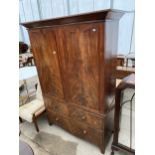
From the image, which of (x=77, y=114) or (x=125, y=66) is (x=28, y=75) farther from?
(x=125, y=66)

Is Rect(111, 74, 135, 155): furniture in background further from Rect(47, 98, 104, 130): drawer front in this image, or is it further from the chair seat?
the chair seat

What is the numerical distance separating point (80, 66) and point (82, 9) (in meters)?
3.13

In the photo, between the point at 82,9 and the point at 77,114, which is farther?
the point at 82,9

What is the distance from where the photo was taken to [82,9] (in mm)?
4301

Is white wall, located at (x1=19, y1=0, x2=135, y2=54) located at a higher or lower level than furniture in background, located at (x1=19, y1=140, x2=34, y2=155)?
higher

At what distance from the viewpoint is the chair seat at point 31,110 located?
2471 mm

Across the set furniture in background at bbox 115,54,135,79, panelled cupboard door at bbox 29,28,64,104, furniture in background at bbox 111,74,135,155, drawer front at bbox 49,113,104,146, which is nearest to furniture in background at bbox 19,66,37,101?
panelled cupboard door at bbox 29,28,64,104

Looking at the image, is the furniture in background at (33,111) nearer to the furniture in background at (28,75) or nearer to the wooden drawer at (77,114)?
the wooden drawer at (77,114)

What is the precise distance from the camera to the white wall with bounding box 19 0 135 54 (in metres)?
3.77

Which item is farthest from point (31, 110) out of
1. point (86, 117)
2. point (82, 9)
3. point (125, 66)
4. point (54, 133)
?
point (82, 9)

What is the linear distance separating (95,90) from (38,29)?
1.01m

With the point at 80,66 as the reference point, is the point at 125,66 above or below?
below

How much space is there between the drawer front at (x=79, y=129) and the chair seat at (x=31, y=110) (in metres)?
0.21
